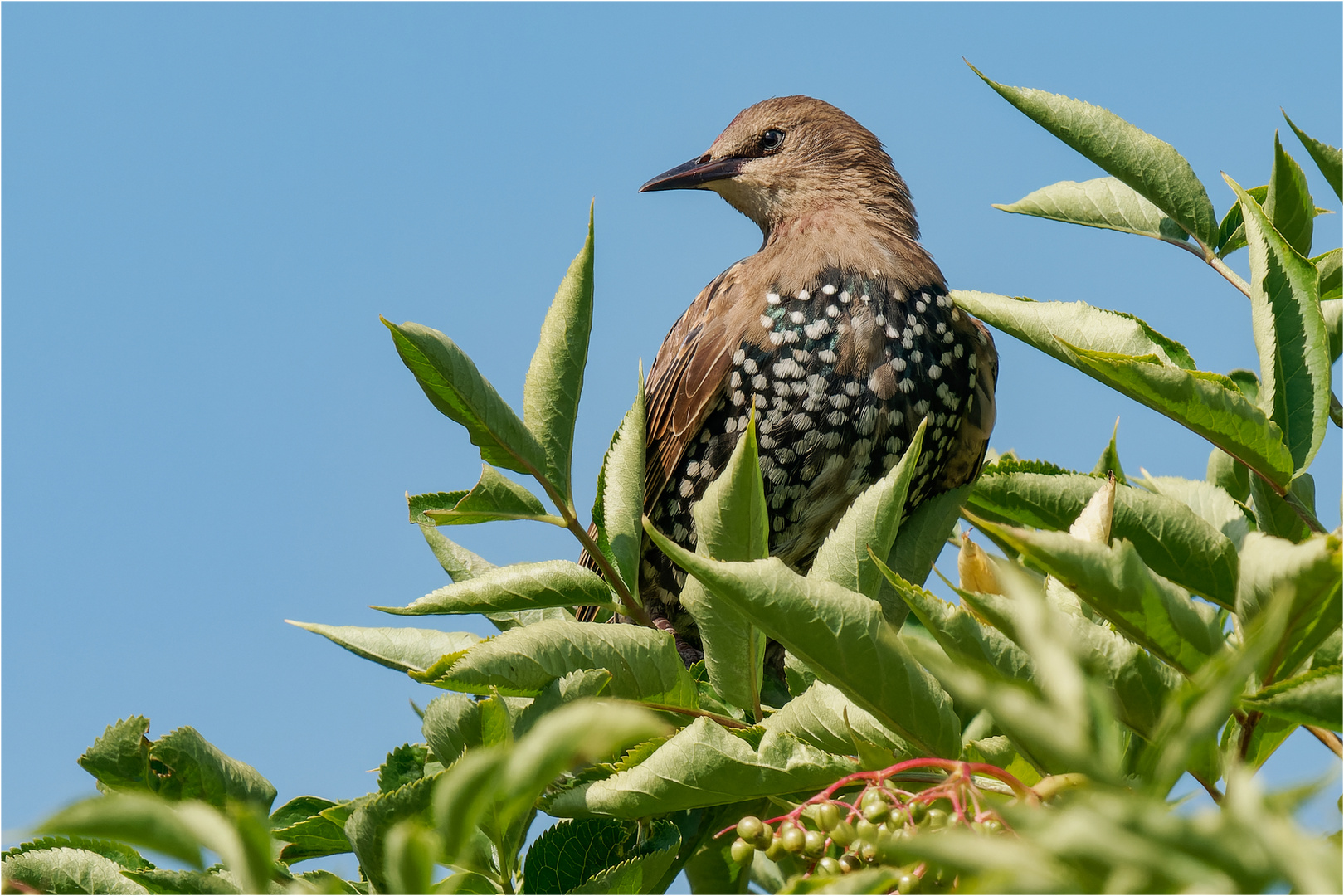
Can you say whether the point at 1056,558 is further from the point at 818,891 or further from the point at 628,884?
the point at 628,884

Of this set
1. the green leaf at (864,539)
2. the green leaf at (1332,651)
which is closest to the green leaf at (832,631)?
the green leaf at (864,539)

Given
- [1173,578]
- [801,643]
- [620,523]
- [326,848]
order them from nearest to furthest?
1. [801,643]
2. [1173,578]
3. [326,848]
4. [620,523]

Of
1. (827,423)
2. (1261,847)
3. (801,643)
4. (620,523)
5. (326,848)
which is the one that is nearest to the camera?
(1261,847)

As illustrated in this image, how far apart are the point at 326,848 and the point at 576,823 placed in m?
0.46

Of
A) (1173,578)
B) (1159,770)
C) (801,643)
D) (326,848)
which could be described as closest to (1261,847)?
(1159,770)

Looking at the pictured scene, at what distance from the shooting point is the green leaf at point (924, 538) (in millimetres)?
2105

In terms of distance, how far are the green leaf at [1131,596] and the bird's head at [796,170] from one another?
119 inches

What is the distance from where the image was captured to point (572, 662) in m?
1.57

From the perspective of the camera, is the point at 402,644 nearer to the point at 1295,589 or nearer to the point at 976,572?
the point at 976,572

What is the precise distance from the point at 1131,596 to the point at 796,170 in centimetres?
342

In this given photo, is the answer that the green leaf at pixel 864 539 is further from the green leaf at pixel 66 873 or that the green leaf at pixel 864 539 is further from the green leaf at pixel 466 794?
the green leaf at pixel 66 873

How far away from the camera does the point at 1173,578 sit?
1.50 m

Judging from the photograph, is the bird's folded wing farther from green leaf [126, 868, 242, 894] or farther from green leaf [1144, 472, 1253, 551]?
green leaf [126, 868, 242, 894]

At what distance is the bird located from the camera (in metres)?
3.44
